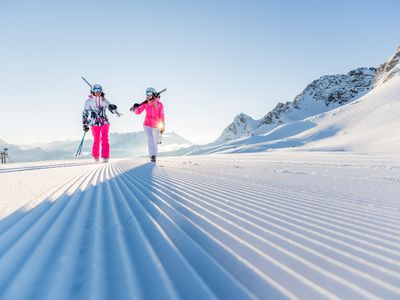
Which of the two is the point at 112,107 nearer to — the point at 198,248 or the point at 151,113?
the point at 151,113

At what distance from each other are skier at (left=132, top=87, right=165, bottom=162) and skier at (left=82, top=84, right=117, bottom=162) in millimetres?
1571

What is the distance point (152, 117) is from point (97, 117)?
2.32 metres

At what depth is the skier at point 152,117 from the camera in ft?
34.5

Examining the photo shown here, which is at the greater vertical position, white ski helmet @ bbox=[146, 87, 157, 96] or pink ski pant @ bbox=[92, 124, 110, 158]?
white ski helmet @ bbox=[146, 87, 157, 96]

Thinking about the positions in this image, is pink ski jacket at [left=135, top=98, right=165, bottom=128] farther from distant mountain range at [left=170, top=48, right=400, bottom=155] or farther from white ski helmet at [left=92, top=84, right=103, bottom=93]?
distant mountain range at [left=170, top=48, right=400, bottom=155]

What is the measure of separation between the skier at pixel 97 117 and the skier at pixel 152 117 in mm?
1571

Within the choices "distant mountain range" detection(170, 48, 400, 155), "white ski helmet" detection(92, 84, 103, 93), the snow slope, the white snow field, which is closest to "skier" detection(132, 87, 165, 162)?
"white ski helmet" detection(92, 84, 103, 93)

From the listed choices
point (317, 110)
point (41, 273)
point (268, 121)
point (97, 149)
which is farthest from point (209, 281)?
point (268, 121)

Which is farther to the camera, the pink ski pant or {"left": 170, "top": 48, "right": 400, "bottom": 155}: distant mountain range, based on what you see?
{"left": 170, "top": 48, "right": 400, "bottom": 155}: distant mountain range

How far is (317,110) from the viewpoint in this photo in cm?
16700

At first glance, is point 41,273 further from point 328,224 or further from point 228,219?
point 328,224

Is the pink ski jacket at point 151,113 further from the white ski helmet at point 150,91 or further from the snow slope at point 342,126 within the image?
the snow slope at point 342,126

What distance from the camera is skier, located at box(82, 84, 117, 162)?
11.5m

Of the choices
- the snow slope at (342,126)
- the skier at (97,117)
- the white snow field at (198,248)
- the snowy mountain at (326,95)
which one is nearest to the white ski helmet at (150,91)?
the skier at (97,117)
